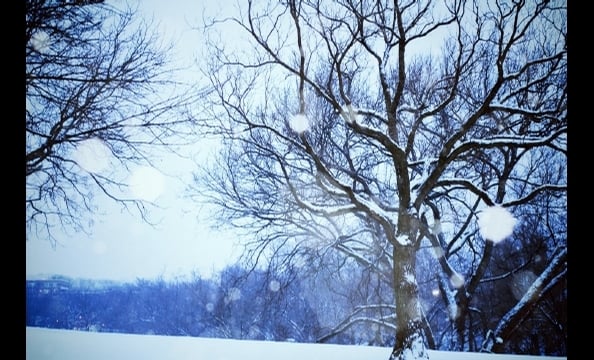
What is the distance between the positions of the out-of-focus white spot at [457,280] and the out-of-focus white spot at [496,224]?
0.92 m

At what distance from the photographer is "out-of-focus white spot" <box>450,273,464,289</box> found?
7598mm

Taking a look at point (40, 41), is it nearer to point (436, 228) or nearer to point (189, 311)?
point (436, 228)

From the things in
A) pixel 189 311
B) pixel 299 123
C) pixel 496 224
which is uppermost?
pixel 299 123

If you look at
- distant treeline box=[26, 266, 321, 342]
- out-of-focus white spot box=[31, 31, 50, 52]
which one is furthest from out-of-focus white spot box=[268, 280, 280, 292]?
out-of-focus white spot box=[31, 31, 50, 52]

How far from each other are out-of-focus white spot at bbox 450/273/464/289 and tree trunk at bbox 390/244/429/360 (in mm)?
3598

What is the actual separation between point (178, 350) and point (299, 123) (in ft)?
10.6

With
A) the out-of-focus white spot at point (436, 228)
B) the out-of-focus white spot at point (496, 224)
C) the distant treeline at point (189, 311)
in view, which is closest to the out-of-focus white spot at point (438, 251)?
the out-of-focus white spot at point (436, 228)

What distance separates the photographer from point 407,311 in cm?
437

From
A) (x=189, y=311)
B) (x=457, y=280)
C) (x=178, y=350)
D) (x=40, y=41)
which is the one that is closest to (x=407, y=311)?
(x=178, y=350)

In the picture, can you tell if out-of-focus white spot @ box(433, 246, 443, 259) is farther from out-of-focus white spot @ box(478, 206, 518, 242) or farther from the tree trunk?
the tree trunk

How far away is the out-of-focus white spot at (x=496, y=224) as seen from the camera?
674cm
